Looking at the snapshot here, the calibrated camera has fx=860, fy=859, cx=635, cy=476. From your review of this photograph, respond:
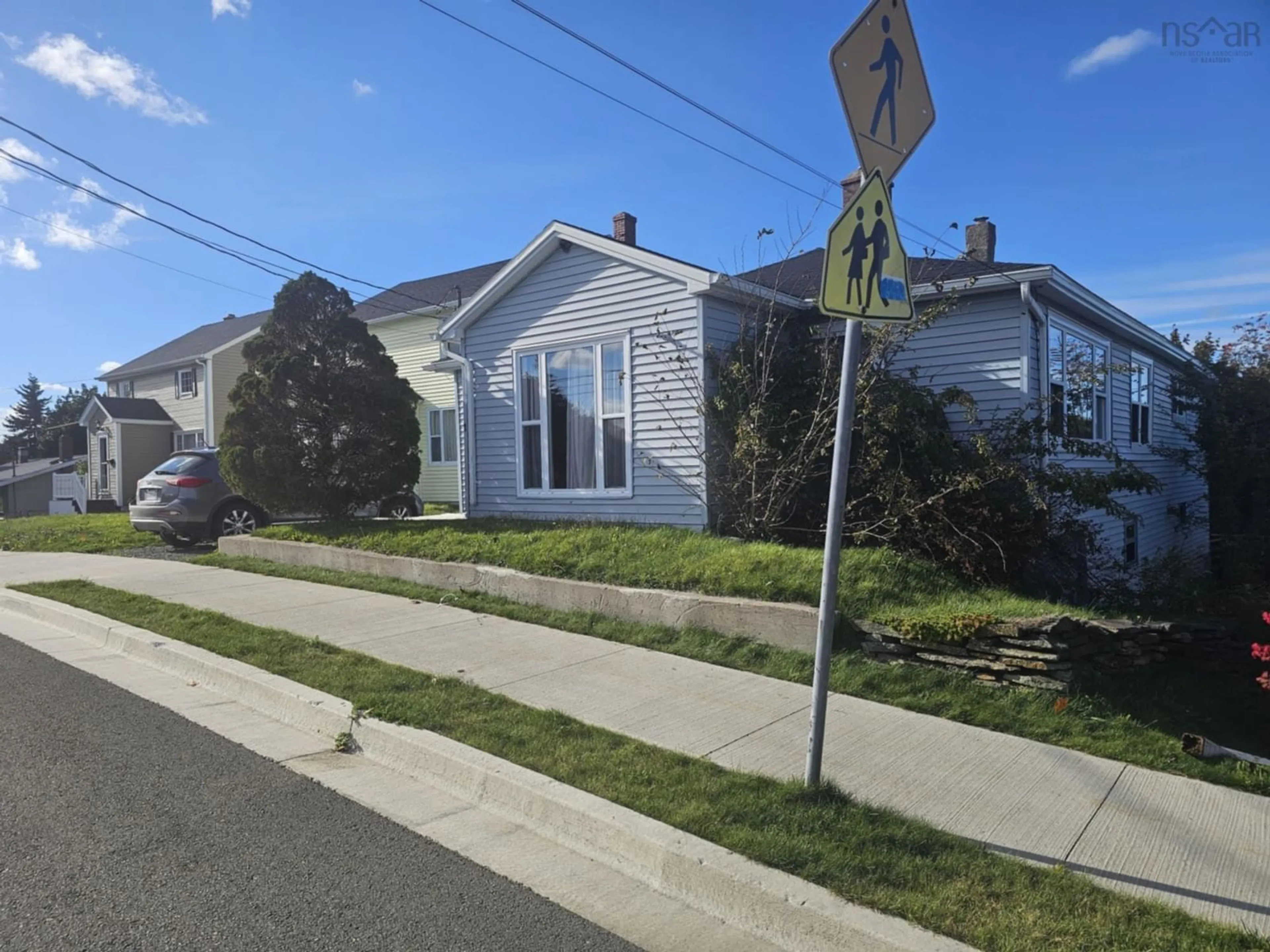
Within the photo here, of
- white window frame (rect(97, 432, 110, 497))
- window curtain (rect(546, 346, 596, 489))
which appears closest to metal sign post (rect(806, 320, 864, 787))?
window curtain (rect(546, 346, 596, 489))

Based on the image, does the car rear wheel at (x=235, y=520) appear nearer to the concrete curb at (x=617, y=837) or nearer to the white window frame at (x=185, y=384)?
the concrete curb at (x=617, y=837)

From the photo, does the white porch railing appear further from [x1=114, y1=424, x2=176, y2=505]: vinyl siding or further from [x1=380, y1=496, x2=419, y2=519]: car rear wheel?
[x1=380, y1=496, x2=419, y2=519]: car rear wheel

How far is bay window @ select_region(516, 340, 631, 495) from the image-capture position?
423 inches

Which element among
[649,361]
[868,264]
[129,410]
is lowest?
[868,264]

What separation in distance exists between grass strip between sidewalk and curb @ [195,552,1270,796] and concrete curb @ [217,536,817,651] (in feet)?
0.32

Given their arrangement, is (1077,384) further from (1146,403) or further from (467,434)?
(467,434)

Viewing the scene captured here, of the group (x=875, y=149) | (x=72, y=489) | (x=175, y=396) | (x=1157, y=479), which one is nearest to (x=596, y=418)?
(x=875, y=149)

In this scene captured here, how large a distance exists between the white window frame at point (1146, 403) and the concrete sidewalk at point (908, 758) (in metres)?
10.8

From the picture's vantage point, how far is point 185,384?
29828 mm

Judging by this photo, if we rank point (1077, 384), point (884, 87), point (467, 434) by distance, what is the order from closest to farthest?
1. point (884, 87)
2. point (1077, 384)
3. point (467, 434)

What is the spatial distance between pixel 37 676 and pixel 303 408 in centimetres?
636

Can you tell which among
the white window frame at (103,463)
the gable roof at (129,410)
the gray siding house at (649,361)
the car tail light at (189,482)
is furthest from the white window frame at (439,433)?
the white window frame at (103,463)

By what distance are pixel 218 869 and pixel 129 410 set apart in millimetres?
30547

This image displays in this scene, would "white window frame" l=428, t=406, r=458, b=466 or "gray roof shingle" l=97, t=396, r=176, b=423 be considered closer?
"white window frame" l=428, t=406, r=458, b=466
